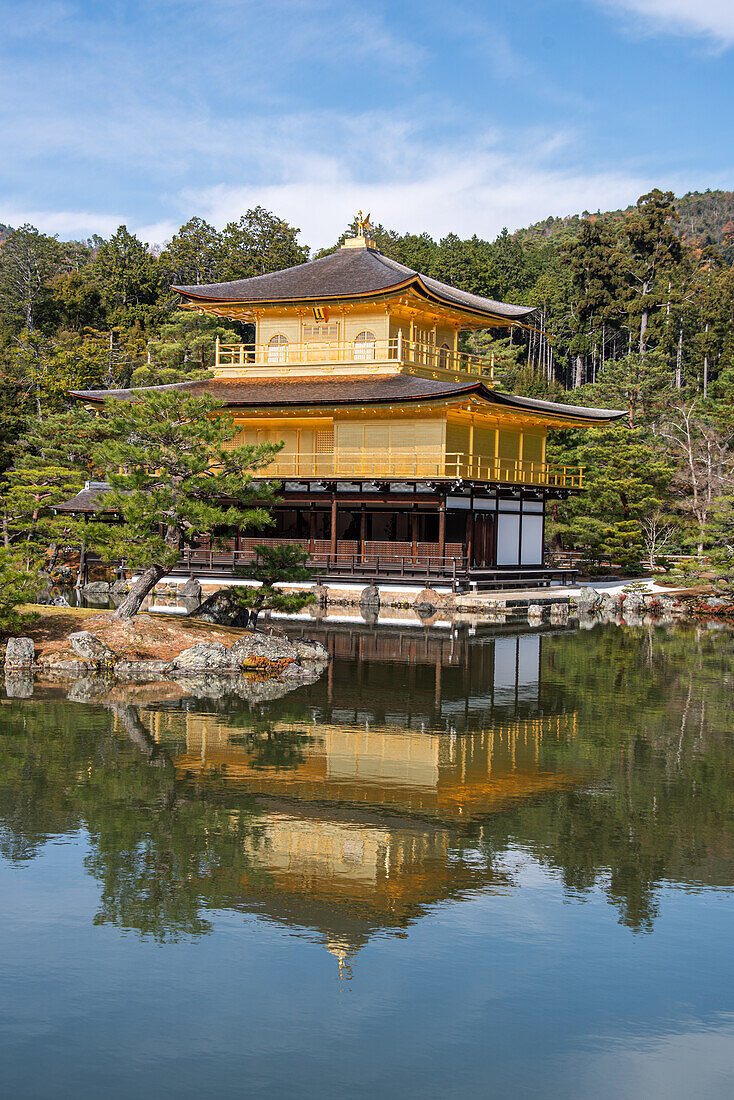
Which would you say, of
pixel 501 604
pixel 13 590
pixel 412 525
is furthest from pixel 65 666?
pixel 412 525

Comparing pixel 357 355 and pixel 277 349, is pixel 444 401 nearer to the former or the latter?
pixel 357 355

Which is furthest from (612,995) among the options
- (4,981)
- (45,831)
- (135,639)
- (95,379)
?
(95,379)

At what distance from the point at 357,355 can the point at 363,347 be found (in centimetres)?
40

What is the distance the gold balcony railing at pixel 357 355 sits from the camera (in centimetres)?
4072

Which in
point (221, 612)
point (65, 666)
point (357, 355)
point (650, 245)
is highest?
point (650, 245)

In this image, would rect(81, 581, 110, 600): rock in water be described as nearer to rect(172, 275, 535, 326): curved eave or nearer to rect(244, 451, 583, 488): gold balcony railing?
rect(244, 451, 583, 488): gold balcony railing

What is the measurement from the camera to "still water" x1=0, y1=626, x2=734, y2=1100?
20.6 feet

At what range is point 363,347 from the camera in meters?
41.4

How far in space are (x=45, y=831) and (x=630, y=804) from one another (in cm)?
624

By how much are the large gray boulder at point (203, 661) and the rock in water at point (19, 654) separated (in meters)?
2.75

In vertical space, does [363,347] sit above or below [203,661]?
above

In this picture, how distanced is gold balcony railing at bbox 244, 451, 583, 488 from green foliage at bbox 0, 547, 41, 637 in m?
15.5

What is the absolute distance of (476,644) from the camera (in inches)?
990

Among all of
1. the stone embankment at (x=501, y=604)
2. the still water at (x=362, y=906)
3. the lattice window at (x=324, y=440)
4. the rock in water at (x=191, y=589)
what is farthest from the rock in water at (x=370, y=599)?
the still water at (x=362, y=906)
